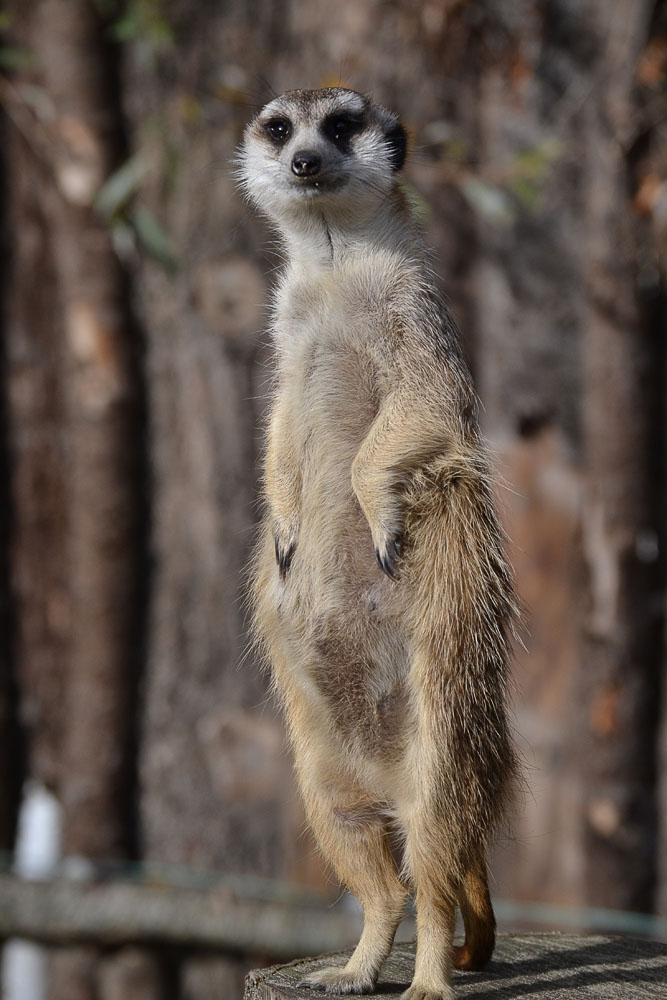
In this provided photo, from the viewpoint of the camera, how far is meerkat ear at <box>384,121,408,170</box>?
2496 millimetres

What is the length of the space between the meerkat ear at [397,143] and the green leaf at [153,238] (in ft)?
7.40

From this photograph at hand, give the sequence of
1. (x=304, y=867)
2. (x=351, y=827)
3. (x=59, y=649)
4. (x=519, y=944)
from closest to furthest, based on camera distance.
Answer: (x=351, y=827) < (x=519, y=944) < (x=304, y=867) < (x=59, y=649)

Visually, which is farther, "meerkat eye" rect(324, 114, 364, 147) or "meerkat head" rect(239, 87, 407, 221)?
"meerkat eye" rect(324, 114, 364, 147)

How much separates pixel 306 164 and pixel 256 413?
246cm

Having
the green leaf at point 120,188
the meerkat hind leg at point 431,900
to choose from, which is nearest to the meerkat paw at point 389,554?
the meerkat hind leg at point 431,900

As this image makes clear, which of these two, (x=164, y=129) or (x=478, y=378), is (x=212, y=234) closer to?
(x=164, y=129)

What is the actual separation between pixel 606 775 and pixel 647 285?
1994 millimetres

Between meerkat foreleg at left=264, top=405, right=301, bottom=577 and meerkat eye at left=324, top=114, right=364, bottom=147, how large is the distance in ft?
1.99

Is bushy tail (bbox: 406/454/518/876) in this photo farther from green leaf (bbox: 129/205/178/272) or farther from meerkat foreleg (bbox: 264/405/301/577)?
green leaf (bbox: 129/205/178/272)

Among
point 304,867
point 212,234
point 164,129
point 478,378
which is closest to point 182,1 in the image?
point 164,129

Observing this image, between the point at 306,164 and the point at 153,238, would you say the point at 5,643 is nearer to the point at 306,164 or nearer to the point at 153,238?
the point at 153,238

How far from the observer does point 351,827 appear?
222 cm

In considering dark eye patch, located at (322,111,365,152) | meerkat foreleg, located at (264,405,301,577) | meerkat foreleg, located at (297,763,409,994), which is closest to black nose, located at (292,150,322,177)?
dark eye patch, located at (322,111,365,152)

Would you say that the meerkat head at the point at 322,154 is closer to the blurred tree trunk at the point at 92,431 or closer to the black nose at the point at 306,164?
the black nose at the point at 306,164
